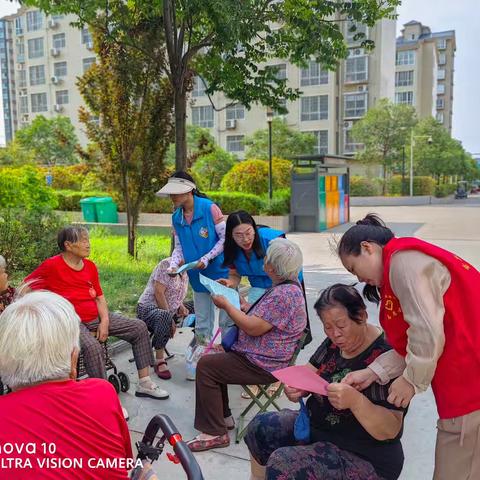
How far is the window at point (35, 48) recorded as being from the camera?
5231 cm

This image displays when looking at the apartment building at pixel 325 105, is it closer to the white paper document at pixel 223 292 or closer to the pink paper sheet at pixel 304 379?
the white paper document at pixel 223 292

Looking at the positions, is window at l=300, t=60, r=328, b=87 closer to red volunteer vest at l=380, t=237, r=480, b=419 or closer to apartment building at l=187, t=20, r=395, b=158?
apartment building at l=187, t=20, r=395, b=158

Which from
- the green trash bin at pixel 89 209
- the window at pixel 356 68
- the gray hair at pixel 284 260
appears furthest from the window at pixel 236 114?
the gray hair at pixel 284 260

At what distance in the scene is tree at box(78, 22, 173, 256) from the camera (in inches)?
340

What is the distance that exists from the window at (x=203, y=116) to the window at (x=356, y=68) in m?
13.3

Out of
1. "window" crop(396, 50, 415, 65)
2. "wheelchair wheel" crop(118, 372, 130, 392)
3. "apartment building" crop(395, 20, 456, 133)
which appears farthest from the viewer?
"window" crop(396, 50, 415, 65)

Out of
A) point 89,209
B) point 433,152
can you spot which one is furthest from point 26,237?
point 433,152

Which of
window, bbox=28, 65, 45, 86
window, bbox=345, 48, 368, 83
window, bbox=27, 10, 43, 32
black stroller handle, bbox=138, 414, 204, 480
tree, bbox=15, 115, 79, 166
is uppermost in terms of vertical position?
window, bbox=27, 10, 43, 32

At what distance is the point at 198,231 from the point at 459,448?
2830 mm

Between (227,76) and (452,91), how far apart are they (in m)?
105

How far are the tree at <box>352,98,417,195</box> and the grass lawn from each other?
92.1 feet

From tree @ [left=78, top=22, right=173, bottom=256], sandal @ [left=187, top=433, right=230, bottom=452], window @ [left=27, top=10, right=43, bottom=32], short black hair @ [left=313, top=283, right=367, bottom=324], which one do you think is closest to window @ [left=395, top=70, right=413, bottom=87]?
window @ [left=27, top=10, right=43, bottom=32]

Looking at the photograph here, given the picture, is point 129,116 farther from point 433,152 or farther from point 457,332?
point 433,152

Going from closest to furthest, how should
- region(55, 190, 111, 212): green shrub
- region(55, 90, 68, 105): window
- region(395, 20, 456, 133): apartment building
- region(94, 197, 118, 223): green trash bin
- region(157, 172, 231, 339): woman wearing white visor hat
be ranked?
region(157, 172, 231, 339): woman wearing white visor hat → region(94, 197, 118, 223): green trash bin → region(55, 190, 111, 212): green shrub → region(55, 90, 68, 105): window → region(395, 20, 456, 133): apartment building
